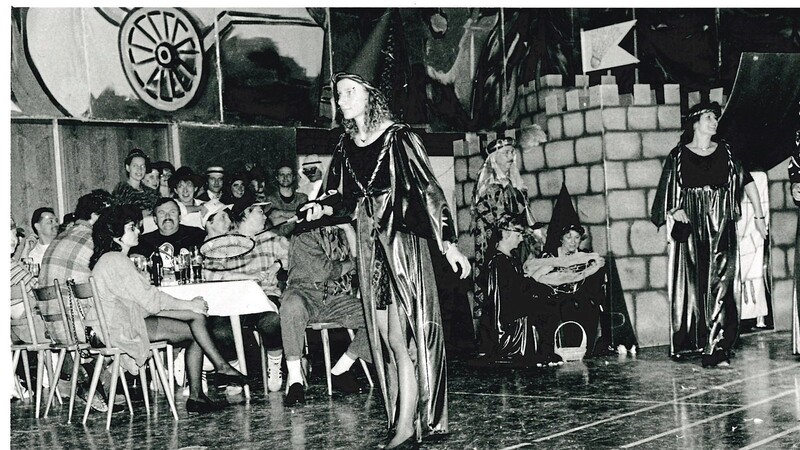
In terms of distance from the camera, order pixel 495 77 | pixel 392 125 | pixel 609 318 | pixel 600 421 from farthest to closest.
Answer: pixel 495 77 < pixel 609 318 < pixel 600 421 < pixel 392 125

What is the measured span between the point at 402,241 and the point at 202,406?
2158 mm

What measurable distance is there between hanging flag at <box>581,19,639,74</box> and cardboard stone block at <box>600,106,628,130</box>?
346mm

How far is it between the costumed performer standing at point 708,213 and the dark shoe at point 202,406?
323 cm

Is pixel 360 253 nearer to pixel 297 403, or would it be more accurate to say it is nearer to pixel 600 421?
pixel 600 421

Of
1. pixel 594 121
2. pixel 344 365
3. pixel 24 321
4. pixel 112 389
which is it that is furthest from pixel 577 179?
pixel 24 321

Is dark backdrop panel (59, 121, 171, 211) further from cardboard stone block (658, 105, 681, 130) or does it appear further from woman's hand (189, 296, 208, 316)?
cardboard stone block (658, 105, 681, 130)

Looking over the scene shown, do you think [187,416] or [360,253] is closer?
[360,253]

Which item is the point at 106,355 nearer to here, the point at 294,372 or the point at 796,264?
the point at 294,372

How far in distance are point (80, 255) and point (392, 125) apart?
8.75ft

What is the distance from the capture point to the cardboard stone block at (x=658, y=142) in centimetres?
849

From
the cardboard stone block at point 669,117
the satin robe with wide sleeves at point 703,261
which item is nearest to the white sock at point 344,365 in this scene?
the satin robe with wide sleeves at point 703,261

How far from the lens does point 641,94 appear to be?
334 inches

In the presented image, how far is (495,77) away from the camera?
10414mm

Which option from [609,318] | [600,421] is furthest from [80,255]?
[609,318]
